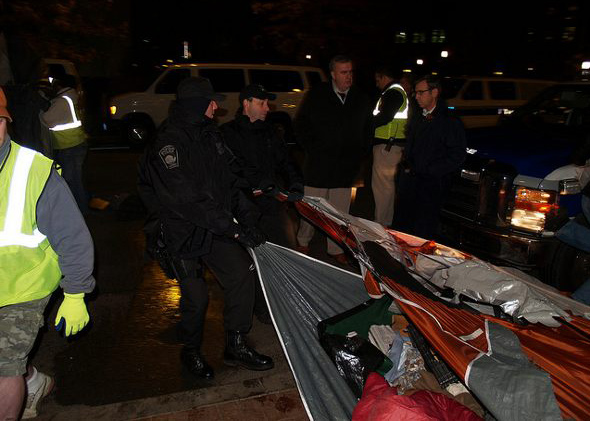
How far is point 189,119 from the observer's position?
3.21 metres

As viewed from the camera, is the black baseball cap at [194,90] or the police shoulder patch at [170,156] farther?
the black baseball cap at [194,90]

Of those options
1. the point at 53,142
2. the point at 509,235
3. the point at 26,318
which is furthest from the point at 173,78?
the point at 26,318

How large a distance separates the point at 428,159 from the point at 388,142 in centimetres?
113

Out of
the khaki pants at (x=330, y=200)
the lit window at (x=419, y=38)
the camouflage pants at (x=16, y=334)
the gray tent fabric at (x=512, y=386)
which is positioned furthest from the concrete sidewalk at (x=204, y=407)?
the lit window at (x=419, y=38)

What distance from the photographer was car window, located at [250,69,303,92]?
1332 centimetres

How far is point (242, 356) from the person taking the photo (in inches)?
143

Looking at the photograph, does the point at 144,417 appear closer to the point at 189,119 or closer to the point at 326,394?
the point at 326,394

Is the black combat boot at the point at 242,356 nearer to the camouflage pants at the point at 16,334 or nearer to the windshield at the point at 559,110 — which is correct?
the camouflage pants at the point at 16,334

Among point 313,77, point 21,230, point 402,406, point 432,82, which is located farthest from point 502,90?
point 21,230

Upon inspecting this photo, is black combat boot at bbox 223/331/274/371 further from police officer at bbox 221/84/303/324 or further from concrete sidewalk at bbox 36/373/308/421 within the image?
police officer at bbox 221/84/303/324

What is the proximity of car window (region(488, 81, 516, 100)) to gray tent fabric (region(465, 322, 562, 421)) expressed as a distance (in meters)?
12.0

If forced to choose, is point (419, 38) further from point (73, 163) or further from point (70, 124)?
point (70, 124)

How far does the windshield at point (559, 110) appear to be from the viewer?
5.32m

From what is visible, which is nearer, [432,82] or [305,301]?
[305,301]
